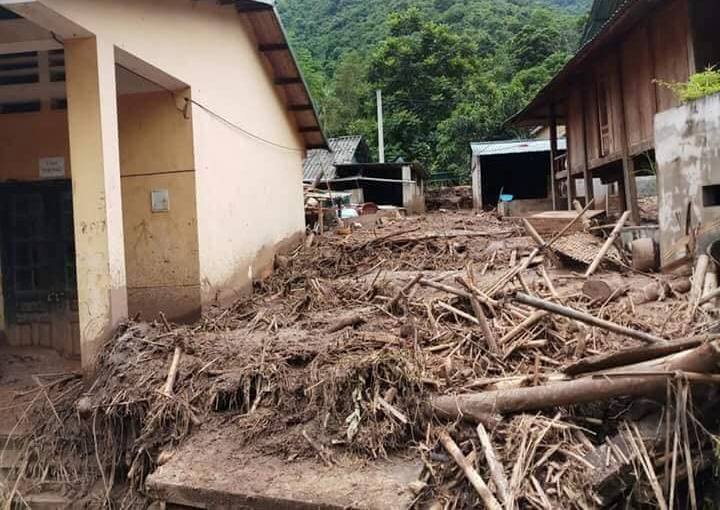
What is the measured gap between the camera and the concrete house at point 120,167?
599cm

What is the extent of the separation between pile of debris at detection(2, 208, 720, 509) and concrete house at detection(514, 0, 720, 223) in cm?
447

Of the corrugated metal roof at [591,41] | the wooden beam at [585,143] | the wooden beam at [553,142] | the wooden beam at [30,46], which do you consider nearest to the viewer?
the wooden beam at [30,46]

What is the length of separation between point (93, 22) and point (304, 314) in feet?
13.1

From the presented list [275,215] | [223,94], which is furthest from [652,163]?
[223,94]

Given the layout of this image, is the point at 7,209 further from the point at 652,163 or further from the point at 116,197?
the point at 652,163

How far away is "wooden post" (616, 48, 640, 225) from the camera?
37.9 feet

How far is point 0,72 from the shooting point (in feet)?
25.0

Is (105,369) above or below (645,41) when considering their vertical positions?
below

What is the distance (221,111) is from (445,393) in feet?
19.7

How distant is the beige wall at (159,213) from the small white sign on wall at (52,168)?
2.93ft

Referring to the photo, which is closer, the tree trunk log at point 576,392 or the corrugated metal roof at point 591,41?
the tree trunk log at point 576,392

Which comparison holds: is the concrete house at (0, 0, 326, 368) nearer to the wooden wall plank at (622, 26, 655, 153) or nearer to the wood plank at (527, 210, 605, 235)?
the wood plank at (527, 210, 605, 235)

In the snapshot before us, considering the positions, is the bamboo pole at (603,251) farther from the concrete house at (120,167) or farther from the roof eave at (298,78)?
the roof eave at (298,78)

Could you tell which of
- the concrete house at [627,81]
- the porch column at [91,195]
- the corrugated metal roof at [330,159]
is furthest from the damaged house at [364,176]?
the porch column at [91,195]
